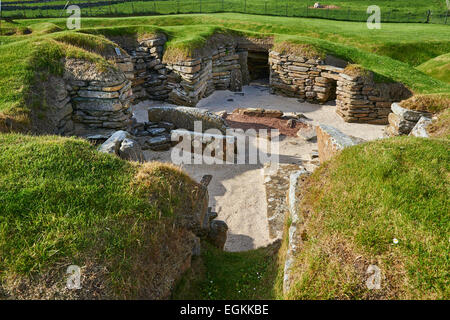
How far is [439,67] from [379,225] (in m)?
17.4

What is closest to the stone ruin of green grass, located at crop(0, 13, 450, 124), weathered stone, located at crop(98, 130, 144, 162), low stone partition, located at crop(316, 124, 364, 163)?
green grass, located at crop(0, 13, 450, 124)

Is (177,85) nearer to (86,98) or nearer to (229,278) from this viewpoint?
(86,98)

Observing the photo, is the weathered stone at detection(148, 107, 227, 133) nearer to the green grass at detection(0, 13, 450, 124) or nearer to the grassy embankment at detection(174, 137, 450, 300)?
the green grass at detection(0, 13, 450, 124)

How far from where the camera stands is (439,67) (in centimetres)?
1752

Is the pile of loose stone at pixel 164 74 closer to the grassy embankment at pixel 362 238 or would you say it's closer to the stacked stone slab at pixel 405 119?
the stacked stone slab at pixel 405 119

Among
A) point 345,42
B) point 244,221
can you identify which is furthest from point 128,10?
point 244,221

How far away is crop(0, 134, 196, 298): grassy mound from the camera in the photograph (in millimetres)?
4031

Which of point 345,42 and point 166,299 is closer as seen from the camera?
point 166,299

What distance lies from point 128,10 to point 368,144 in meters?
34.2

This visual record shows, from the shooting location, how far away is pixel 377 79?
1556cm

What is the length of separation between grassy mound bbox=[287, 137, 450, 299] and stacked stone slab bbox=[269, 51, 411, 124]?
10.3 metres

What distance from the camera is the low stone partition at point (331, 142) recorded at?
912 centimetres

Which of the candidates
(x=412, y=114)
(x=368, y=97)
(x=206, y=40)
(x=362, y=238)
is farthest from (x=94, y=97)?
(x=368, y=97)

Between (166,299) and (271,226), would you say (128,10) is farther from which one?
(166,299)
